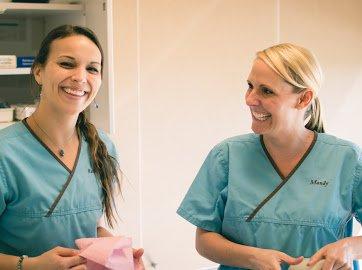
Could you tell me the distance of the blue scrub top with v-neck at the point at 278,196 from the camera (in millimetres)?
1485

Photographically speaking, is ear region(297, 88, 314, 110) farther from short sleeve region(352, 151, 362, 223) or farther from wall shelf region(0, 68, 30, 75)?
wall shelf region(0, 68, 30, 75)

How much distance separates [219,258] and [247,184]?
22 cm

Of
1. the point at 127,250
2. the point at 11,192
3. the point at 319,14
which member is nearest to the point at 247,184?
the point at 127,250

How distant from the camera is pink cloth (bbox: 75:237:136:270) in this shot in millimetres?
1365

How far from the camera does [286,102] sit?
59.8 inches

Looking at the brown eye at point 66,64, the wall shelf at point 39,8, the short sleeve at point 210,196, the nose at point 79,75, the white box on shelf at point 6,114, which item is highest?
the wall shelf at point 39,8

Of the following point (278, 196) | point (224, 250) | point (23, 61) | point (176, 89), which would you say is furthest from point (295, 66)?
point (176, 89)

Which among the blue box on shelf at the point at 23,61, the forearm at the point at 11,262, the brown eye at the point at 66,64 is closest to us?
the forearm at the point at 11,262

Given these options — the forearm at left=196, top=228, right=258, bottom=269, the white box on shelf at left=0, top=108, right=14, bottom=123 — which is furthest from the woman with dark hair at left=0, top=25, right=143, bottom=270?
the white box on shelf at left=0, top=108, right=14, bottom=123

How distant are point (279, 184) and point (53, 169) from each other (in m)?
0.64

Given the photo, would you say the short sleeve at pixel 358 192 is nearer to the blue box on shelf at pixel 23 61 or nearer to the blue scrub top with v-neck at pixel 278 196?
the blue scrub top with v-neck at pixel 278 196

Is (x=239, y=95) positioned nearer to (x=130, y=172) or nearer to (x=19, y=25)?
(x=130, y=172)

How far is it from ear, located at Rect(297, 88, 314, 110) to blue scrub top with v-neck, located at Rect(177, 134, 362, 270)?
0.40 feet

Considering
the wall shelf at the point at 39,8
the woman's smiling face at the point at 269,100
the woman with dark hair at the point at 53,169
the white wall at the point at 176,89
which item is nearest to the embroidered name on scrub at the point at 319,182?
the woman's smiling face at the point at 269,100
